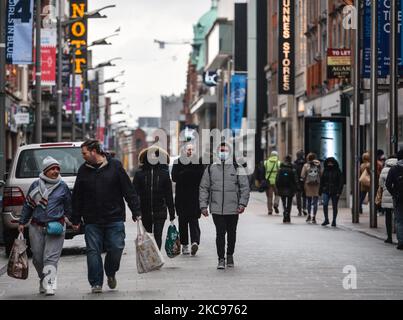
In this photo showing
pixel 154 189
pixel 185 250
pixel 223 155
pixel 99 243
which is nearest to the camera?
pixel 99 243

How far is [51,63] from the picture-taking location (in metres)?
44.8

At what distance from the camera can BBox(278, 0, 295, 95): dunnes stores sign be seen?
61844 mm

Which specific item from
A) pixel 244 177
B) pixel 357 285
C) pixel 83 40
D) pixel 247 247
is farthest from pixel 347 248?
pixel 83 40

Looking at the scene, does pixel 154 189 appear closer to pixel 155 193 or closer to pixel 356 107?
pixel 155 193

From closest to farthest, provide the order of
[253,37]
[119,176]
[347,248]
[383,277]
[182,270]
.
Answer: [119,176]
[383,277]
[182,270]
[347,248]
[253,37]

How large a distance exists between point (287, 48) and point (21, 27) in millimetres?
36502

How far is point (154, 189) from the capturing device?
17422 millimetres

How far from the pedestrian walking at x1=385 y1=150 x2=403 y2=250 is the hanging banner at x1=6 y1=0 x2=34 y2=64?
399 inches

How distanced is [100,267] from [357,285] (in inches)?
123

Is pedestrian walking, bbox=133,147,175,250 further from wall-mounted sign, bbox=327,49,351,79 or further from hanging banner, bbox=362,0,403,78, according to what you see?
wall-mounted sign, bbox=327,49,351,79

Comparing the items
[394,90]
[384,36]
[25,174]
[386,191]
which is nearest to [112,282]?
[25,174]

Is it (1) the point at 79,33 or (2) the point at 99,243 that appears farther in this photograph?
(1) the point at 79,33

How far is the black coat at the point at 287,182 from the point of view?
29422mm
